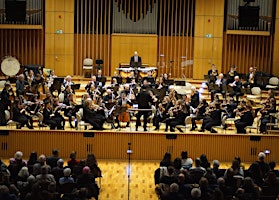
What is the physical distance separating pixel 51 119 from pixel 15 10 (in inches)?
263

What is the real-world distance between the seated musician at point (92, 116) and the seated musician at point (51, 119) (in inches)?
25.7

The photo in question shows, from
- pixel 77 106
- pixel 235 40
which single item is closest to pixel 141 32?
pixel 235 40

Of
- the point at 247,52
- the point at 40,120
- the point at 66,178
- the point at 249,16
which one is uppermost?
the point at 249,16

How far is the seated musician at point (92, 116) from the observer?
51.4 ft

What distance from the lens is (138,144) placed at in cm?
1551

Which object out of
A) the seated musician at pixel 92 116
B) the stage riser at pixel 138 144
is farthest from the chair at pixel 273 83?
the seated musician at pixel 92 116

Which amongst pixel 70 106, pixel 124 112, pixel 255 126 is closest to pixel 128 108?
pixel 124 112

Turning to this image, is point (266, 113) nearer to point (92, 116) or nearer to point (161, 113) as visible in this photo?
point (161, 113)

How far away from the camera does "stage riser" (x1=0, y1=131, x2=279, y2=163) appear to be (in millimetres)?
15383

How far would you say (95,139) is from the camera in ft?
50.7

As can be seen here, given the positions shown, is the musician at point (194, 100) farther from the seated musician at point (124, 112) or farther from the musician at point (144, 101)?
the seated musician at point (124, 112)

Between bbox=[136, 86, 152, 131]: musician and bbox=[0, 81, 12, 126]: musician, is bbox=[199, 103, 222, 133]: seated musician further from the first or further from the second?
bbox=[0, 81, 12, 126]: musician

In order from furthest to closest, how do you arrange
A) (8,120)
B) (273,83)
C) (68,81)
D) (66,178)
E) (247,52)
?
(247,52)
(273,83)
(68,81)
(8,120)
(66,178)

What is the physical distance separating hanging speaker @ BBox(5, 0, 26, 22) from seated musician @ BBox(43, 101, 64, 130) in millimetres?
6419
